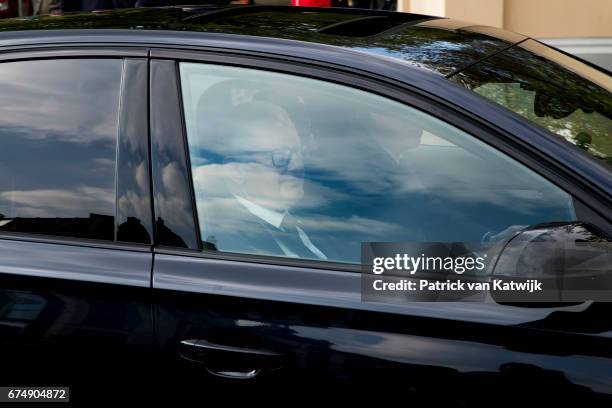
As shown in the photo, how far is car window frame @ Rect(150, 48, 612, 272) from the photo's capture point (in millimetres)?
2078

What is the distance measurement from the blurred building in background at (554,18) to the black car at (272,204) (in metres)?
4.81

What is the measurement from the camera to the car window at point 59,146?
2.36 meters

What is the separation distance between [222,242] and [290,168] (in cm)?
23

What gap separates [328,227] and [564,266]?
53 cm

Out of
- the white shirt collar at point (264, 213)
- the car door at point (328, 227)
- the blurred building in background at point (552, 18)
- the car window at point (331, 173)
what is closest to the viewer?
the car door at point (328, 227)

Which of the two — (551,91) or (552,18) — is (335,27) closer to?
(551,91)

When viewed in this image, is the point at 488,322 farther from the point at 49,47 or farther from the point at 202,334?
the point at 49,47

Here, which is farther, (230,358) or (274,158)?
(274,158)

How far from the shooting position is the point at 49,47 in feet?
8.11

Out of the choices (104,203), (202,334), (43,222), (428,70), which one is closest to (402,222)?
(428,70)

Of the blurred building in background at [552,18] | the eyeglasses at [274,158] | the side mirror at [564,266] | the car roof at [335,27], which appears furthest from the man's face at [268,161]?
the blurred building in background at [552,18]

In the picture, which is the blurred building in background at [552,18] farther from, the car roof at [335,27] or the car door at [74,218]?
the car door at [74,218]

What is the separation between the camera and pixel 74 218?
2.37m

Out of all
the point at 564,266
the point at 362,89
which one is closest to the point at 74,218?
the point at 362,89
